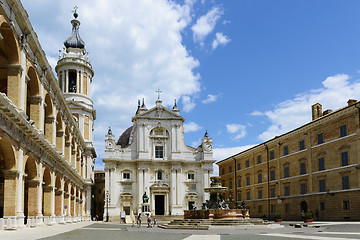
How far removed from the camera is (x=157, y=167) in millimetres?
68375

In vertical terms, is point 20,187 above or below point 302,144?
below

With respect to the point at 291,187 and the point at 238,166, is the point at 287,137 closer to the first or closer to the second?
the point at 291,187

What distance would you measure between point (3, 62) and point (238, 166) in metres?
50.4

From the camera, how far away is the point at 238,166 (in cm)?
7019

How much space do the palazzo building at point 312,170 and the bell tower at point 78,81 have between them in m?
27.6

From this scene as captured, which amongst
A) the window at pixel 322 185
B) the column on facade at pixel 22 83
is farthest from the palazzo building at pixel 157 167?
the column on facade at pixel 22 83

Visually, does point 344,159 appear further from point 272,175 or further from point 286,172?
point 272,175

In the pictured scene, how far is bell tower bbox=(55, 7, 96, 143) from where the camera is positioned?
66.3 m

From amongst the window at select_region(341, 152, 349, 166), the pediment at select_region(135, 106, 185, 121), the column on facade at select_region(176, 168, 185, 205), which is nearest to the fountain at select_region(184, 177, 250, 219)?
the window at select_region(341, 152, 349, 166)

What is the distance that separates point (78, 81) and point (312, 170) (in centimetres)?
4056

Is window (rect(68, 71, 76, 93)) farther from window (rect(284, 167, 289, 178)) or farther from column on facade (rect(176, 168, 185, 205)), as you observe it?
window (rect(284, 167, 289, 178))

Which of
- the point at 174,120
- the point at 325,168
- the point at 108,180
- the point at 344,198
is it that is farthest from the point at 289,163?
the point at 108,180

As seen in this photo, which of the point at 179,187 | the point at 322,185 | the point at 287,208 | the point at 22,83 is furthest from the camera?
the point at 179,187

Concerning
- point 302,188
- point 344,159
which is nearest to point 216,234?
point 344,159
